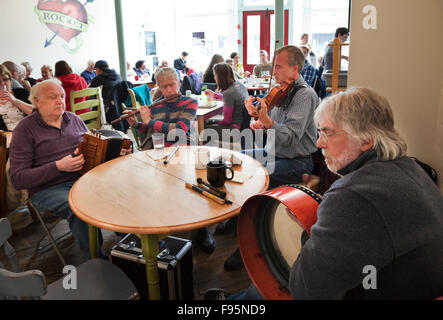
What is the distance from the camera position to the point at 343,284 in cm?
93

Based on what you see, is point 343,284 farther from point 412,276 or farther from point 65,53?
point 65,53

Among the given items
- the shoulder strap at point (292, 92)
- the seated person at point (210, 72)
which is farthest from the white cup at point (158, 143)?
the seated person at point (210, 72)

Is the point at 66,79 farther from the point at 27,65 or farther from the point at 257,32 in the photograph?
the point at 257,32

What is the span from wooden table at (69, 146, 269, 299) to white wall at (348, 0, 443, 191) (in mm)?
1157

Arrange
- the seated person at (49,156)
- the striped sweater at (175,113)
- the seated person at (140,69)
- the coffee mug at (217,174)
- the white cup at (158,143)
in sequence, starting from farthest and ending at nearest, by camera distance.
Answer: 1. the seated person at (140,69)
2. the striped sweater at (175,113)
3. the white cup at (158,143)
4. the seated person at (49,156)
5. the coffee mug at (217,174)

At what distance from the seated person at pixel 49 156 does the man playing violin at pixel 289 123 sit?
3.94 ft

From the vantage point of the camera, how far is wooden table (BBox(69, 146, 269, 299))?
1435 mm

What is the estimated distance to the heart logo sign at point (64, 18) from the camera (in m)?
6.59

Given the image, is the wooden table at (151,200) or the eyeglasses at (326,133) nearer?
the eyeglasses at (326,133)

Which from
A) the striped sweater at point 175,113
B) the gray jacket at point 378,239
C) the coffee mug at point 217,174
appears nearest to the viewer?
the gray jacket at point 378,239

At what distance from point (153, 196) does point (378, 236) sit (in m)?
1.08

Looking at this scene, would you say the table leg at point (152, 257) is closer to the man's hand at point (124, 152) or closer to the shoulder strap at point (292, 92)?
the man's hand at point (124, 152)

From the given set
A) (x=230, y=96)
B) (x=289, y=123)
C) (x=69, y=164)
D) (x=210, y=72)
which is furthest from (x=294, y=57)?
(x=210, y=72)
